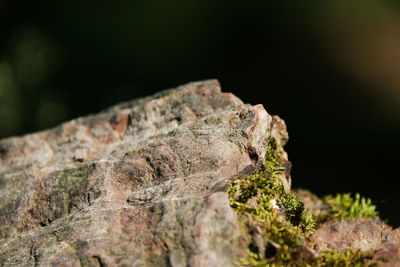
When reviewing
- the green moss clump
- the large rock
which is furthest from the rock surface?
the green moss clump

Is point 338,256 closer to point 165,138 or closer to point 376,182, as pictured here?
point 165,138

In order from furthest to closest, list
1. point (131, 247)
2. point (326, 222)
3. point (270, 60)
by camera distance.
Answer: point (270, 60) < point (326, 222) < point (131, 247)

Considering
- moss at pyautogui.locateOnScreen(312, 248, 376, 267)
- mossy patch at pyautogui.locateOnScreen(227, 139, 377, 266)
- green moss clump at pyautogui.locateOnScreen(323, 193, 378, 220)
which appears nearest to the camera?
mossy patch at pyautogui.locateOnScreen(227, 139, 377, 266)

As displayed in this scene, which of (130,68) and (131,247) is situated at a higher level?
(130,68)

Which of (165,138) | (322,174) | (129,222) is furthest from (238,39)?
(129,222)

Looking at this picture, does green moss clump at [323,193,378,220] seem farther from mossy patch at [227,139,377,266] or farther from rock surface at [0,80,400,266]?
mossy patch at [227,139,377,266]

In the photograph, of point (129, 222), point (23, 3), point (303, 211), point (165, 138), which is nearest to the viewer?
point (129, 222)
